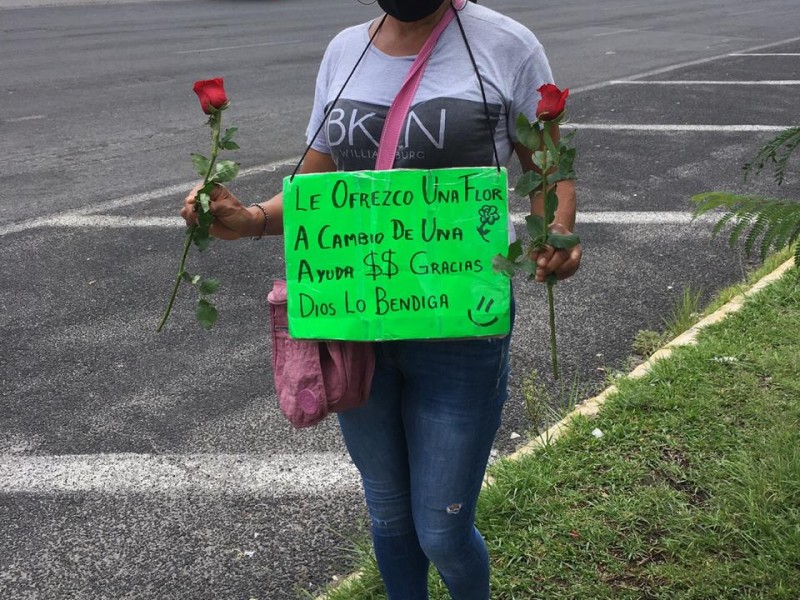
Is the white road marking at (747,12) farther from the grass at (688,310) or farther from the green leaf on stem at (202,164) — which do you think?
the green leaf on stem at (202,164)

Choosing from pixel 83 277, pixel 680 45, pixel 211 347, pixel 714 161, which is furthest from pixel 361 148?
pixel 680 45

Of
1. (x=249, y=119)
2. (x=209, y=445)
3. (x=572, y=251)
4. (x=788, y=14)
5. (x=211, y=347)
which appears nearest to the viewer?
(x=572, y=251)

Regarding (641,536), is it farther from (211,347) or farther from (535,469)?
(211,347)

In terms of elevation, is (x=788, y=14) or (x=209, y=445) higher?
(x=209, y=445)

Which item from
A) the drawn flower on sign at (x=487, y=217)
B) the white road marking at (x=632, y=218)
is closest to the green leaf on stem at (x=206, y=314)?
the drawn flower on sign at (x=487, y=217)

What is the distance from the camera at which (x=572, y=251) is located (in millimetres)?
1960

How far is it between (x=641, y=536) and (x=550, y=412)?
0.99 metres

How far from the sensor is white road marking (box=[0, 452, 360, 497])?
144 inches

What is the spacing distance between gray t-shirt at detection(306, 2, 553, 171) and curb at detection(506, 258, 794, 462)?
1.63m

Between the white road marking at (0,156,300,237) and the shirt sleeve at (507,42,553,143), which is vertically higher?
the shirt sleeve at (507,42,553,143)

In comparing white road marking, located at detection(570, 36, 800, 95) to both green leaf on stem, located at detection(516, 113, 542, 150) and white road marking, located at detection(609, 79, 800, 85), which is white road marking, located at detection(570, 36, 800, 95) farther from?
green leaf on stem, located at detection(516, 113, 542, 150)

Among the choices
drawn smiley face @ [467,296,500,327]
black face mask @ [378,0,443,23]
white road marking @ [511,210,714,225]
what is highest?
black face mask @ [378,0,443,23]

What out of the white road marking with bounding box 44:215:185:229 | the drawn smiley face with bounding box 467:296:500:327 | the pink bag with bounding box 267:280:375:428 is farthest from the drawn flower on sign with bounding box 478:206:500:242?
the white road marking with bounding box 44:215:185:229

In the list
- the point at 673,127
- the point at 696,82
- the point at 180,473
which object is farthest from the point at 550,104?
the point at 696,82
